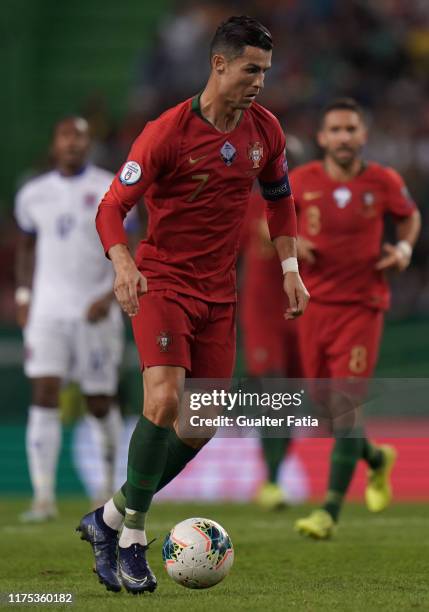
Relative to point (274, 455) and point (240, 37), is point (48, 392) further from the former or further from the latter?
point (240, 37)

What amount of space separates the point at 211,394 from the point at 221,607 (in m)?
0.99

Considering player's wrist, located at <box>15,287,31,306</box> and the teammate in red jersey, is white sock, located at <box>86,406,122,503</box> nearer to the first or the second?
player's wrist, located at <box>15,287,31,306</box>

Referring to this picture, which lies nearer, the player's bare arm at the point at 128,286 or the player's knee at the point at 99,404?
the player's bare arm at the point at 128,286

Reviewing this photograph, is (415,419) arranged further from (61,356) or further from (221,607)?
(221,607)

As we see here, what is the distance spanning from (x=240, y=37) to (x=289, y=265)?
3.24 feet

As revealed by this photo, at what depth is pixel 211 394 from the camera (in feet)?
18.6

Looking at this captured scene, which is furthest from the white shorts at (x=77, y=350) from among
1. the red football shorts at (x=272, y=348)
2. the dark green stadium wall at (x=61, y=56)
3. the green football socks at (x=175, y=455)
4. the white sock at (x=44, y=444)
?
the dark green stadium wall at (x=61, y=56)

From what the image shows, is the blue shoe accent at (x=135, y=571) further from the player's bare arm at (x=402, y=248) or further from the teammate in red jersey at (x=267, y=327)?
the teammate in red jersey at (x=267, y=327)

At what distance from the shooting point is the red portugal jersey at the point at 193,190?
5391 millimetres

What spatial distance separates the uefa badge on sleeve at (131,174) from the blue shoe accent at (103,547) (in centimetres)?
139

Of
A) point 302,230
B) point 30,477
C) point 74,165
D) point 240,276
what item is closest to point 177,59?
point 240,276

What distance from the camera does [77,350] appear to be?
9211 mm

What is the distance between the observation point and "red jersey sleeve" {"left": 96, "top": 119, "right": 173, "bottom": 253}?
5293mm

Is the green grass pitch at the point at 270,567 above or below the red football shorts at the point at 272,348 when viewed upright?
below
